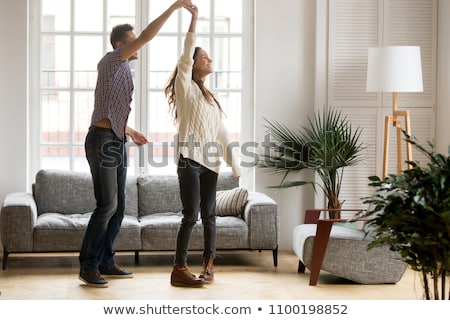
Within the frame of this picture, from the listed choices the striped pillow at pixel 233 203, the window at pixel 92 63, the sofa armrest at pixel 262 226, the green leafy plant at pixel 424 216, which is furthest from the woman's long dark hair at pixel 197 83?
the green leafy plant at pixel 424 216

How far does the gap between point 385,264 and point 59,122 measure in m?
3.10

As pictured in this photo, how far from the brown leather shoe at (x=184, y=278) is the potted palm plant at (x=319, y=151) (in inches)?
63.7

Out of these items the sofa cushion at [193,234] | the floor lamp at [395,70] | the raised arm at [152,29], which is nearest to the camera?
the raised arm at [152,29]

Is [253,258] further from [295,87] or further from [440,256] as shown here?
[440,256]

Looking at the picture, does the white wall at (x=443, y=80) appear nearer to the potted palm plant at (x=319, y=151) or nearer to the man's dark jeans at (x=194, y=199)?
the potted palm plant at (x=319, y=151)

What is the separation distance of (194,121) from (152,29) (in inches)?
25.4

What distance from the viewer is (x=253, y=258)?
6.85m

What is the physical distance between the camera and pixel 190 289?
5.50 metres

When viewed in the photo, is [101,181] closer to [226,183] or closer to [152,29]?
[152,29]

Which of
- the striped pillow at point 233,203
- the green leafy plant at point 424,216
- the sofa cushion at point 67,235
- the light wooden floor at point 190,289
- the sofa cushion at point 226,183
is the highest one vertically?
the green leafy plant at point 424,216

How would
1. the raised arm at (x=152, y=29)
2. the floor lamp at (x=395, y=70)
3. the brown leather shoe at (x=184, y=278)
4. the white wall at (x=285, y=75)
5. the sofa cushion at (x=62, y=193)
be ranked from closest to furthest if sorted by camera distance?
the raised arm at (x=152, y=29)
the brown leather shoe at (x=184, y=278)
the floor lamp at (x=395, y=70)
the sofa cushion at (x=62, y=193)
the white wall at (x=285, y=75)

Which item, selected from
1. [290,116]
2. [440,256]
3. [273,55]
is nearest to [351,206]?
[290,116]

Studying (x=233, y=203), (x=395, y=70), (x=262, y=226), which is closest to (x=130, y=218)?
(x=233, y=203)

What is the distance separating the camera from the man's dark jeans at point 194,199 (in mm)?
5402
